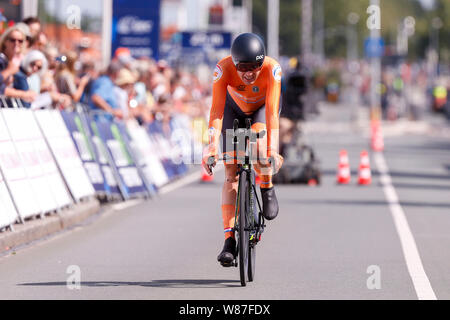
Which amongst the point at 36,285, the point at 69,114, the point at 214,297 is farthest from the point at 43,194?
the point at 214,297

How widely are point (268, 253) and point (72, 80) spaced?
20.7ft

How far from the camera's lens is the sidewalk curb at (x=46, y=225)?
38.7ft

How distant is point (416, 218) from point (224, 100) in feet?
21.8

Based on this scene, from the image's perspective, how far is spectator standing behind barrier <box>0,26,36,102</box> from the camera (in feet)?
45.5

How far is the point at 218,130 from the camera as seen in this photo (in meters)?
9.32

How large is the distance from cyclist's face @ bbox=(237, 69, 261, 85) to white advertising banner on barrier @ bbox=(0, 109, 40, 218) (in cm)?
351

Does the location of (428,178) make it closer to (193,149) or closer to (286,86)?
(286,86)

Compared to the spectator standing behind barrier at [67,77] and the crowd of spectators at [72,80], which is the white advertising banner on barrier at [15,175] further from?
the spectator standing behind barrier at [67,77]

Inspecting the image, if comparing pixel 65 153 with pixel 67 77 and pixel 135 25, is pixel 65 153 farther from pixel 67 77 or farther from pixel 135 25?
pixel 135 25

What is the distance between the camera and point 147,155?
63.5 feet

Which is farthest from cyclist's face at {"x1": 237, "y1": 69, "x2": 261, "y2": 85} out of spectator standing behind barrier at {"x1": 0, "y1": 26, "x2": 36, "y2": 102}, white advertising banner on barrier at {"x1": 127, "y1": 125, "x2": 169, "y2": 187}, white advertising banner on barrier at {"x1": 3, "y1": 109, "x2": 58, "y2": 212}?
white advertising banner on barrier at {"x1": 127, "y1": 125, "x2": 169, "y2": 187}

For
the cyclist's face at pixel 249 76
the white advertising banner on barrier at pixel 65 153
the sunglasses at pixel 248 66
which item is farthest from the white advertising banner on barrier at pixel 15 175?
the sunglasses at pixel 248 66

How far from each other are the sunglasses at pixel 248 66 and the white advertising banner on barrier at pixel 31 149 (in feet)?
13.4

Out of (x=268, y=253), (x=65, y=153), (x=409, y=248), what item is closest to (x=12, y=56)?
(x=65, y=153)
